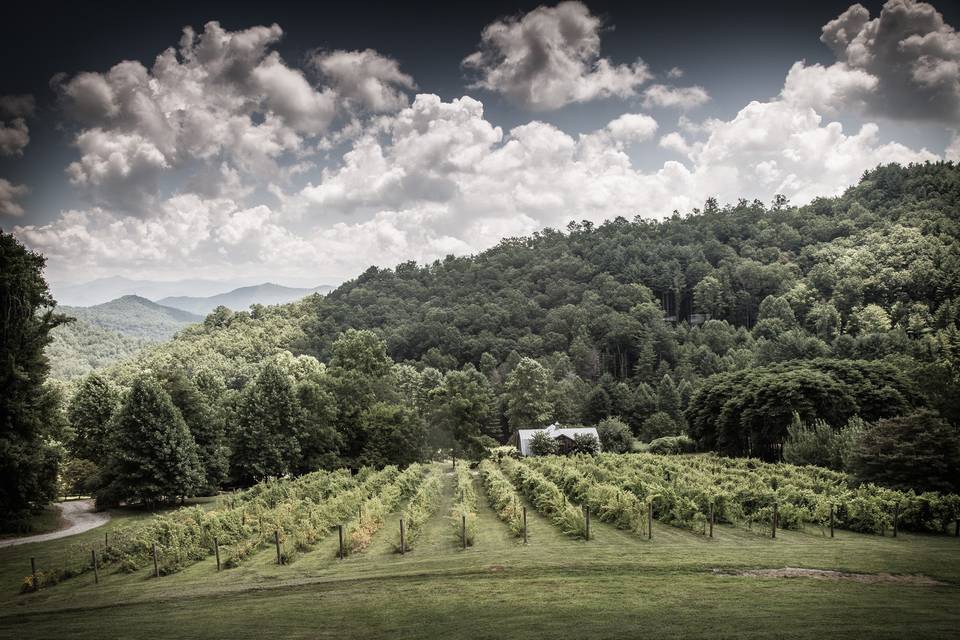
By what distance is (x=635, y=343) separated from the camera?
108938 millimetres

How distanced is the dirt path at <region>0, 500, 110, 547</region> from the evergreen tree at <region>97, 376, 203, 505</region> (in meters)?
1.28

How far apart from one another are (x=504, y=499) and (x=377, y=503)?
19.0 feet

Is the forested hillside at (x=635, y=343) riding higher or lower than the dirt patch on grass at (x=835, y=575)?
higher

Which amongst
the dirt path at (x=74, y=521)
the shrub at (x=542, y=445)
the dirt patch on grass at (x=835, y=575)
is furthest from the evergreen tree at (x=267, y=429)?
the dirt patch on grass at (x=835, y=575)

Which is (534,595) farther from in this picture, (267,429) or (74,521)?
(267,429)

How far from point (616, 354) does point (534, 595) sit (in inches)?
3970

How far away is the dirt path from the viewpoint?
23.9 m

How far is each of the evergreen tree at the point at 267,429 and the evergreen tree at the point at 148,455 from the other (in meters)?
8.59

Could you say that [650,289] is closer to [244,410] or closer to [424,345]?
[424,345]

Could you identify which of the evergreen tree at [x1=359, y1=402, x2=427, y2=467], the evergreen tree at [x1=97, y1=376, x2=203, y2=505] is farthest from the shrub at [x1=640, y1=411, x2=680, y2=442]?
the evergreen tree at [x1=97, y1=376, x2=203, y2=505]

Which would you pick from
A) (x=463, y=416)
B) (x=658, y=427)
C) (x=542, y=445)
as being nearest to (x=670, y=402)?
(x=658, y=427)

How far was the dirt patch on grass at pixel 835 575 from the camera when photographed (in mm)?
13836

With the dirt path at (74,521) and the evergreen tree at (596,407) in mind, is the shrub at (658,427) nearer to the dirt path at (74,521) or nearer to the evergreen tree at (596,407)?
the evergreen tree at (596,407)

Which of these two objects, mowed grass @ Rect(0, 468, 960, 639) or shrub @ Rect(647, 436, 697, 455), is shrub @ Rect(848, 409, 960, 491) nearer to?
mowed grass @ Rect(0, 468, 960, 639)
